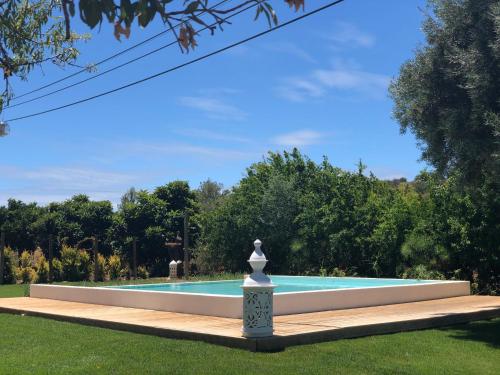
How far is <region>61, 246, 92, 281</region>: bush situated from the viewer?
28.4 metres

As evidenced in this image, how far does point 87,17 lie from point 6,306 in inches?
549

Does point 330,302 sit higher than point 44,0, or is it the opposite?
point 44,0

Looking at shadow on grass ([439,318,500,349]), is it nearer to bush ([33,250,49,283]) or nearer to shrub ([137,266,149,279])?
shrub ([137,266,149,279])

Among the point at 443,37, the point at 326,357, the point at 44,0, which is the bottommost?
the point at 326,357

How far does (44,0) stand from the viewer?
6.57m

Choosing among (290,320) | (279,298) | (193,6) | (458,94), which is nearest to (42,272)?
(279,298)

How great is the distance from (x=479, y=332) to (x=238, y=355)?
509 centimetres

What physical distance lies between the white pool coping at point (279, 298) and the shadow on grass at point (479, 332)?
2519 millimetres

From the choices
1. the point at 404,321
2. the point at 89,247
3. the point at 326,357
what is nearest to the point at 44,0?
the point at 326,357

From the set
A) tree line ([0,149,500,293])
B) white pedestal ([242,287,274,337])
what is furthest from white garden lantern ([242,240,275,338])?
tree line ([0,149,500,293])

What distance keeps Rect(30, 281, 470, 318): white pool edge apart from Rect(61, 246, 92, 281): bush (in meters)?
11.2

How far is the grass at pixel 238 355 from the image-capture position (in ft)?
25.7

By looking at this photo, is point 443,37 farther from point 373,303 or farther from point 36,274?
point 36,274

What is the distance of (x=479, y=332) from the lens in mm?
11109
